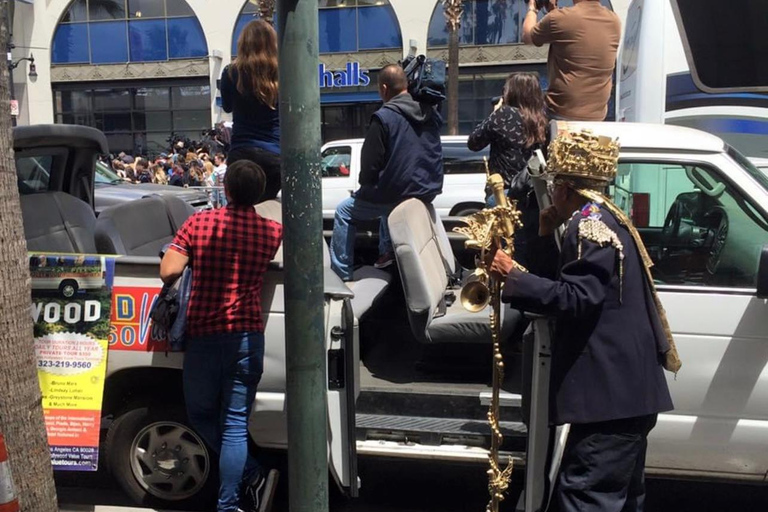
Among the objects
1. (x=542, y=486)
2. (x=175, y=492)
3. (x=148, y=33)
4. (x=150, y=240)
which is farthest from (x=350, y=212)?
(x=148, y=33)

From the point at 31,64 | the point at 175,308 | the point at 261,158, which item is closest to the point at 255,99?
the point at 261,158

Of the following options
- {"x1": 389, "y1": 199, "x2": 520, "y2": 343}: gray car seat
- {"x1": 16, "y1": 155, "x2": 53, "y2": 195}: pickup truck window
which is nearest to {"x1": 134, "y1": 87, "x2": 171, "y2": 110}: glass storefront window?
{"x1": 16, "y1": 155, "x2": 53, "y2": 195}: pickup truck window

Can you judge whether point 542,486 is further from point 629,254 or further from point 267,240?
point 267,240

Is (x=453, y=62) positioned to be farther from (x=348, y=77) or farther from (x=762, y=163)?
(x=762, y=163)

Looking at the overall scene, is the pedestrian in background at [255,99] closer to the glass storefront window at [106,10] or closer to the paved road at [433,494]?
the paved road at [433,494]

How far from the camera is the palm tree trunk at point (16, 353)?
312 cm

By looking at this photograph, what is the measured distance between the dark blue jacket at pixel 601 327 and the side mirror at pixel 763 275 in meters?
0.74

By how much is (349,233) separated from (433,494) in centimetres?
181

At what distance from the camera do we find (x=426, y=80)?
5160mm

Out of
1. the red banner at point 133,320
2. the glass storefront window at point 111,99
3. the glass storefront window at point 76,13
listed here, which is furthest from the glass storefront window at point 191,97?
the red banner at point 133,320

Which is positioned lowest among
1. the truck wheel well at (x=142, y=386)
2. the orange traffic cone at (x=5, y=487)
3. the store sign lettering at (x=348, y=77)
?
the truck wheel well at (x=142, y=386)

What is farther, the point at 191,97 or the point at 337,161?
the point at 191,97

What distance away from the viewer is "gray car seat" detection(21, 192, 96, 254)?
5.09 metres

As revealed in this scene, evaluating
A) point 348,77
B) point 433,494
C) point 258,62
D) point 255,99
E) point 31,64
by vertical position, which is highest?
point 31,64
